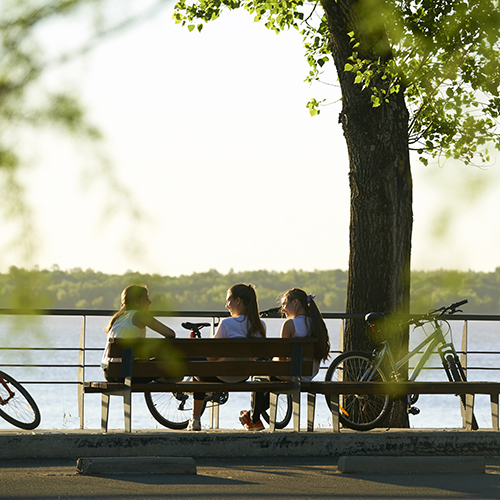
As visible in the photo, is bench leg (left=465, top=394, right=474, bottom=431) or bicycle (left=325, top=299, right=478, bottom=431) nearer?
bench leg (left=465, top=394, right=474, bottom=431)

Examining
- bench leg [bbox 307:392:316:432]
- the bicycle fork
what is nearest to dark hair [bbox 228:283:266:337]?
bench leg [bbox 307:392:316:432]

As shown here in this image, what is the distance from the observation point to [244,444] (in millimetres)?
5215

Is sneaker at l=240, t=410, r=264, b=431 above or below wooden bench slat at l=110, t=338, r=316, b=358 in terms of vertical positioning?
below

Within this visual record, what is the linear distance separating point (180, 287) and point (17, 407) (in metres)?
6.39

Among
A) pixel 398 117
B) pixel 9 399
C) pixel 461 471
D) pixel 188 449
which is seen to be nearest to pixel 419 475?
pixel 461 471

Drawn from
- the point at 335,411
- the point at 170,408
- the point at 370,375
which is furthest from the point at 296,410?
the point at 170,408

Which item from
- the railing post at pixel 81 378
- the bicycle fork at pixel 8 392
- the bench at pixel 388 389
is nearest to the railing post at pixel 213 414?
the railing post at pixel 81 378

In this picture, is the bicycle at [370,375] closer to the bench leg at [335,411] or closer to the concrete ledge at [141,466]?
the bench leg at [335,411]

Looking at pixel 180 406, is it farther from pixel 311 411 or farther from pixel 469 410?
pixel 469 410

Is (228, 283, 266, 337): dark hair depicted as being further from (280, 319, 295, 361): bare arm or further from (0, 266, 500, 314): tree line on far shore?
(0, 266, 500, 314): tree line on far shore

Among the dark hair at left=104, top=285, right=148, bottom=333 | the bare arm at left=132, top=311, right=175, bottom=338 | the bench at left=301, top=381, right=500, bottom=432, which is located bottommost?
the bench at left=301, top=381, right=500, bottom=432

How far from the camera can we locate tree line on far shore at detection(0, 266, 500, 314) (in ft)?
2.53

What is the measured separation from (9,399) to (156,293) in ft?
21.1

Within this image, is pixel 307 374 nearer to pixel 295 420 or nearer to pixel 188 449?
pixel 295 420
